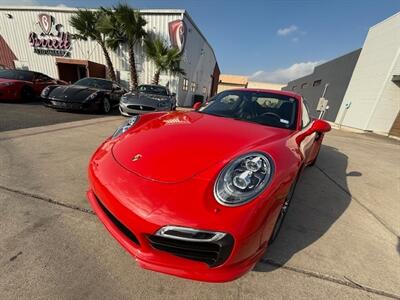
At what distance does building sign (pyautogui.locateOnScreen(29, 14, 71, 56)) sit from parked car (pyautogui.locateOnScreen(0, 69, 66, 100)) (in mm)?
8343

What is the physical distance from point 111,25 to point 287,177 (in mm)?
14186

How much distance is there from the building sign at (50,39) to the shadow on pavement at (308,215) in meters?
17.6

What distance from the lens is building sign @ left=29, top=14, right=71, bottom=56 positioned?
14164 mm

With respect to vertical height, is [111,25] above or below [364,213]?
above

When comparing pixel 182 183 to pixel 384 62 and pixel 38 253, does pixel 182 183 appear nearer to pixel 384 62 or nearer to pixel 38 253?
pixel 38 253

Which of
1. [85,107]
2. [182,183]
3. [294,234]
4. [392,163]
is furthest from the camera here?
[85,107]

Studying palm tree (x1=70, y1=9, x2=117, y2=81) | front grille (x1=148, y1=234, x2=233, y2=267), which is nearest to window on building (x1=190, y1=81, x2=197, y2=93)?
palm tree (x1=70, y1=9, x2=117, y2=81)

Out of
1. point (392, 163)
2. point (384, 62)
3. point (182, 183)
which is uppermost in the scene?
point (384, 62)

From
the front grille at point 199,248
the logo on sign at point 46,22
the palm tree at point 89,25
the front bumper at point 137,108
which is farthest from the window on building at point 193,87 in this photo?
the front grille at point 199,248

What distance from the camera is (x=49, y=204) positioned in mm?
1885

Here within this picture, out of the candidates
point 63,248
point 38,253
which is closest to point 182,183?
point 63,248

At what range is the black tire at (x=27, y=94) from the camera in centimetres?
716

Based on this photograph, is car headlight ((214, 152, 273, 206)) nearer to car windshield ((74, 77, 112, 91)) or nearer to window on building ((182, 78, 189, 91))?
car windshield ((74, 77, 112, 91))

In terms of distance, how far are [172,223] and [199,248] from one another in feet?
0.66
